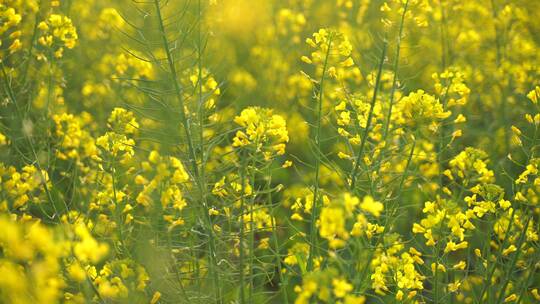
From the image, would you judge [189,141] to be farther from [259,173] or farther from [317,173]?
[259,173]

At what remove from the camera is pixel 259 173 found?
4.33m

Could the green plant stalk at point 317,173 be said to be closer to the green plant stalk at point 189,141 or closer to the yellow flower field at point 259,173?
the yellow flower field at point 259,173

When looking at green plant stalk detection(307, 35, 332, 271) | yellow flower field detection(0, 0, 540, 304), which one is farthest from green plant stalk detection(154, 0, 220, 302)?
green plant stalk detection(307, 35, 332, 271)

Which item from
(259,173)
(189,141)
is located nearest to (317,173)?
(189,141)

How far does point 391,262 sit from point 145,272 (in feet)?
3.89

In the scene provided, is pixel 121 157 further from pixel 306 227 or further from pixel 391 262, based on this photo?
pixel 306 227

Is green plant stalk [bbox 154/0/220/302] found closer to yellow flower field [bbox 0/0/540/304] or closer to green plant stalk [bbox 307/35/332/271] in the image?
yellow flower field [bbox 0/0/540/304]

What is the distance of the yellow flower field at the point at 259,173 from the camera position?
9.24ft

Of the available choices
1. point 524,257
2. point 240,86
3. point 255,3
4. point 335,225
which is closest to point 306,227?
point 524,257

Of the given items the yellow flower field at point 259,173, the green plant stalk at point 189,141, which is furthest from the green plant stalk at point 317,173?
the green plant stalk at point 189,141

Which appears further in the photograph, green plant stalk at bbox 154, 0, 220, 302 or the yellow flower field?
green plant stalk at bbox 154, 0, 220, 302

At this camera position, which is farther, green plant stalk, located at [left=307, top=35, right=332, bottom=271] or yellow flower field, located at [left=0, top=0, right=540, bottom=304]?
green plant stalk, located at [left=307, top=35, right=332, bottom=271]

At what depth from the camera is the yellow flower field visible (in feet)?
9.24

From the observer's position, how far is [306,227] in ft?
17.1
